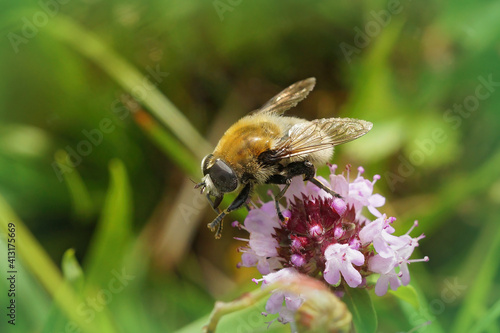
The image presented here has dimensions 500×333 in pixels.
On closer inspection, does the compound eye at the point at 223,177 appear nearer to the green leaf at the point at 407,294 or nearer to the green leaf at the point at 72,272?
the green leaf at the point at 407,294

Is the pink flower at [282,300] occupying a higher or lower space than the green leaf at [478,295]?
higher

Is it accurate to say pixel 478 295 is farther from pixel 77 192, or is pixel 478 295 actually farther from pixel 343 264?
pixel 77 192

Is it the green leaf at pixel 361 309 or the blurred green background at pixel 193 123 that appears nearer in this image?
the green leaf at pixel 361 309

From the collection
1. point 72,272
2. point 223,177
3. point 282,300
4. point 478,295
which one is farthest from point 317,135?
point 72,272

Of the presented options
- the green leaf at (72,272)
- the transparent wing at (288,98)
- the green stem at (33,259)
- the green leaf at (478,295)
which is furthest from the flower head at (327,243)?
the green stem at (33,259)

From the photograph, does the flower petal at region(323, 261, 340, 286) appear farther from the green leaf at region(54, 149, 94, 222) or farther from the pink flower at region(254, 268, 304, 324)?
the green leaf at region(54, 149, 94, 222)

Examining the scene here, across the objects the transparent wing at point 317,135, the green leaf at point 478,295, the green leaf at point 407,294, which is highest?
the transparent wing at point 317,135

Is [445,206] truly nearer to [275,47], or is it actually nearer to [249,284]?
[249,284]
